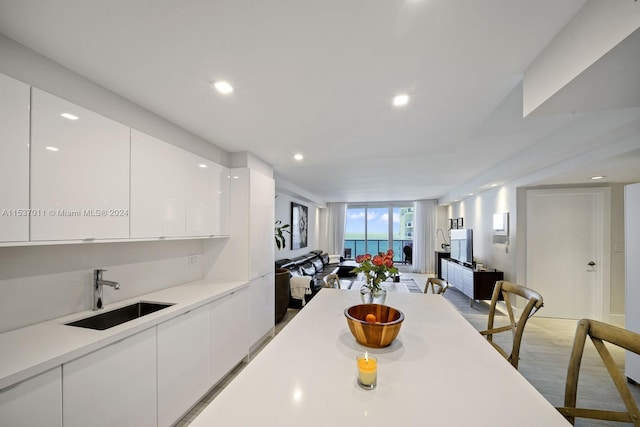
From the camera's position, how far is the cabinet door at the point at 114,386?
122 cm

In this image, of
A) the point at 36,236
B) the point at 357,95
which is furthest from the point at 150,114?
the point at 357,95

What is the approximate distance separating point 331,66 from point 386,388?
5.18 feet

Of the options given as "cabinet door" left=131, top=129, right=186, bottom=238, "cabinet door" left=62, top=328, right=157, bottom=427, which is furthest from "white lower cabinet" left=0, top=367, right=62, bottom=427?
"cabinet door" left=131, top=129, right=186, bottom=238

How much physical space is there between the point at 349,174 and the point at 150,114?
11.1ft

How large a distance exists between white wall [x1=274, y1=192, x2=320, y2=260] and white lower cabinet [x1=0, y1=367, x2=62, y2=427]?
4482 mm

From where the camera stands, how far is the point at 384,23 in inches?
45.3

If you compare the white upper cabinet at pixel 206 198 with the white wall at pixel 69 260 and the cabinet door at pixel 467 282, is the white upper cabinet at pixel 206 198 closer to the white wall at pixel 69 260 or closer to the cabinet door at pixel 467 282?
the white wall at pixel 69 260

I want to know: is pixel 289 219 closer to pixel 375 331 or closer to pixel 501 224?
pixel 501 224

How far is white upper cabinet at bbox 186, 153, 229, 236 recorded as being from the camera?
231cm

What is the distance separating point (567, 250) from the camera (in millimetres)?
4121

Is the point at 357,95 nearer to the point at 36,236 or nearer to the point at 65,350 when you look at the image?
the point at 36,236

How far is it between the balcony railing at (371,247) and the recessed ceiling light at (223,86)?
8.42 metres

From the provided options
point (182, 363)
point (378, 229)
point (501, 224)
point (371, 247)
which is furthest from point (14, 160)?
point (371, 247)

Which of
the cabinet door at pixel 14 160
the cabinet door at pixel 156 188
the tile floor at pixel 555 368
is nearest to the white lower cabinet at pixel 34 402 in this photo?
the cabinet door at pixel 14 160
